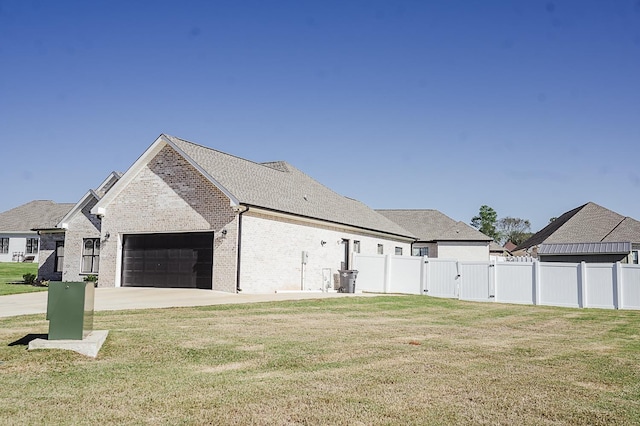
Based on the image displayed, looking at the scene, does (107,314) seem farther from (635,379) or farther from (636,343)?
(636,343)

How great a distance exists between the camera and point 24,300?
18156mm

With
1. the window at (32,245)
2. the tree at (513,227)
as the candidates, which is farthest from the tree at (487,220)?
the window at (32,245)

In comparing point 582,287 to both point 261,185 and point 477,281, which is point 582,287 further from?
point 261,185

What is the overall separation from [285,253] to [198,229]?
4.01 meters

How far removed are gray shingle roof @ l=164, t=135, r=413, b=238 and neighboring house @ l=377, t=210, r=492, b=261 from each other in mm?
6580

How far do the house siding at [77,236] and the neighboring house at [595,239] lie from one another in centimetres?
3006

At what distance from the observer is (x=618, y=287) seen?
23.1 metres

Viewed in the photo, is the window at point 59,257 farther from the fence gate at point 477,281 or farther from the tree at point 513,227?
the tree at point 513,227

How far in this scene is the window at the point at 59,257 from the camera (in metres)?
30.0

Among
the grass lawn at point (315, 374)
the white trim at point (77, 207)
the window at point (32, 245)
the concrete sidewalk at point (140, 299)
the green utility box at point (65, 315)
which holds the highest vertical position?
the white trim at point (77, 207)

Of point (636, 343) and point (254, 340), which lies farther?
point (636, 343)

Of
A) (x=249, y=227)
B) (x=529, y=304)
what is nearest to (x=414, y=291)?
(x=529, y=304)

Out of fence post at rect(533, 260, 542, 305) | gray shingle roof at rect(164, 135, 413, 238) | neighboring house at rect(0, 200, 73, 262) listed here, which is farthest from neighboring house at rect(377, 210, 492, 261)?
neighboring house at rect(0, 200, 73, 262)

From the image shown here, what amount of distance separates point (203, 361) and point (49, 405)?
288 cm
